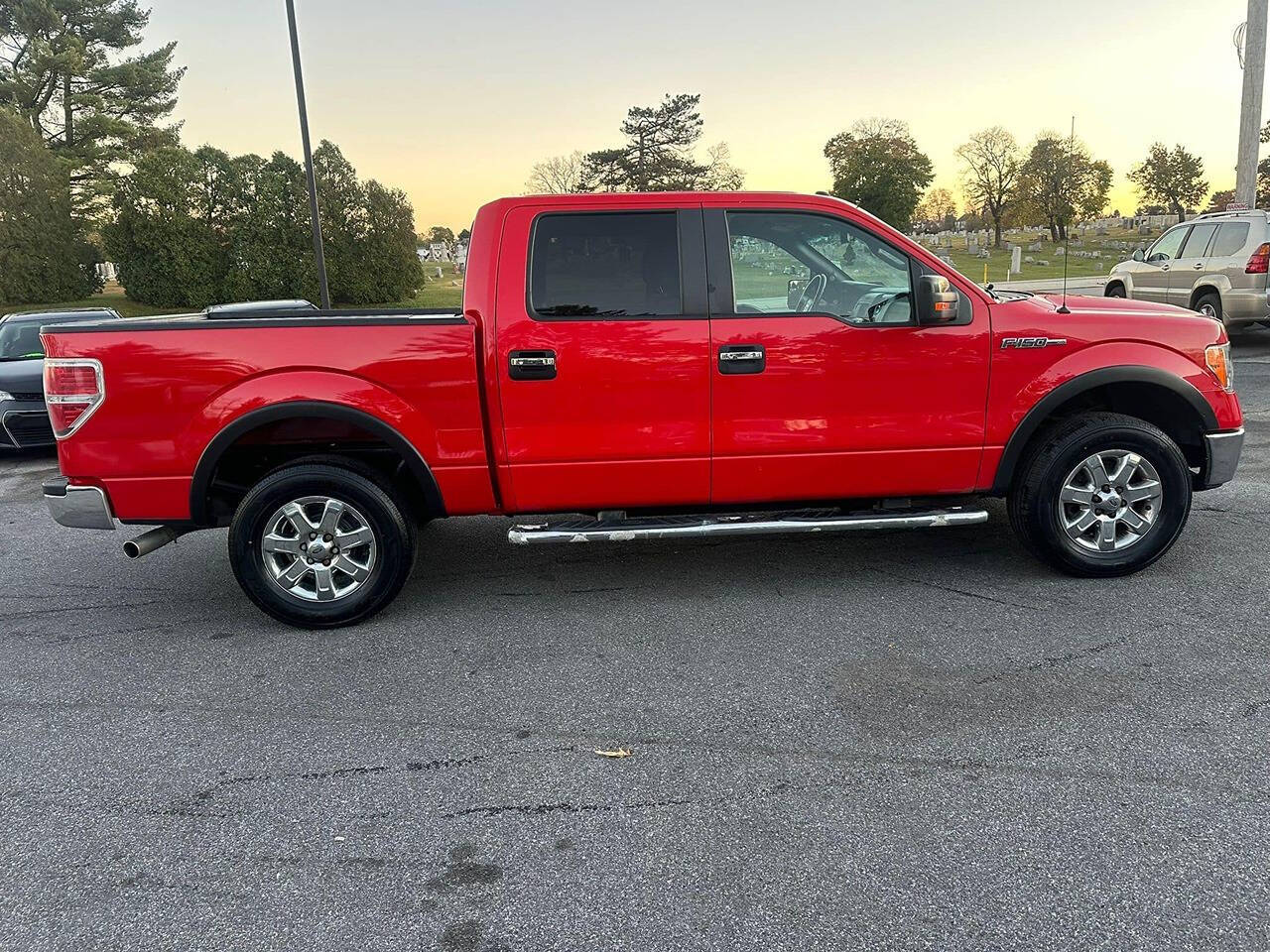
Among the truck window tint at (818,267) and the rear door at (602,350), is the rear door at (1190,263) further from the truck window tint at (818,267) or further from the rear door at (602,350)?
the rear door at (602,350)

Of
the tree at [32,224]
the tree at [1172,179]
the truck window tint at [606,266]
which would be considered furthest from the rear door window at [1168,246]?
the tree at [1172,179]

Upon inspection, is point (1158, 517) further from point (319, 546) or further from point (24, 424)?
point (24, 424)

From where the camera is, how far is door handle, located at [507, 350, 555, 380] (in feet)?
13.2

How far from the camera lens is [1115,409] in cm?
474

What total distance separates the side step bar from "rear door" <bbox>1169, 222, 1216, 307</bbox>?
10787 mm

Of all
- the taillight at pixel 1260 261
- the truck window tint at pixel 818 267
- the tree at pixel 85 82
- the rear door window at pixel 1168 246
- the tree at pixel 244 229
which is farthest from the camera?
the tree at pixel 85 82

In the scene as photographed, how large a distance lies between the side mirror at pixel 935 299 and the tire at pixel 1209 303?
34.7 ft

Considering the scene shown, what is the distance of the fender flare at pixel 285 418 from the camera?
13.0 feet

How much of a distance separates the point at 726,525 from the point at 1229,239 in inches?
463

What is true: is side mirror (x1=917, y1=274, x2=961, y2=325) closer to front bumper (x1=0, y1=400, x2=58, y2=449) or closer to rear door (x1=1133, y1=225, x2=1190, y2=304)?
front bumper (x1=0, y1=400, x2=58, y2=449)

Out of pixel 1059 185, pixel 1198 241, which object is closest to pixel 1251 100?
pixel 1198 241

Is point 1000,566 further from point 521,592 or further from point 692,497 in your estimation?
point 521,592

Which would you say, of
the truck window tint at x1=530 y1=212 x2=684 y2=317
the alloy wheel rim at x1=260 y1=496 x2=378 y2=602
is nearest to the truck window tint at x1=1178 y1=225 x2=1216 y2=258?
the truck window tint at x1=530 y1=212 x2=684 y2=317

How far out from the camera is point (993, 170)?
236ft
